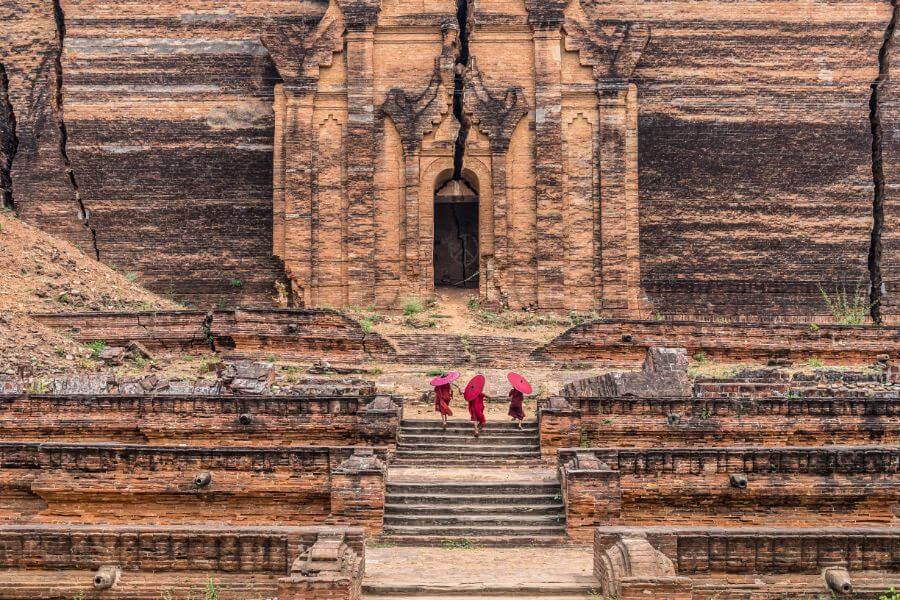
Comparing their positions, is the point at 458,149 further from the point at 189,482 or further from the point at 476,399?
the point at 189,482

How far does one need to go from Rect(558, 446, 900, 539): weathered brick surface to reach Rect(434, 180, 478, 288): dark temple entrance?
46.3ft

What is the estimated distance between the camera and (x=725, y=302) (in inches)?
945

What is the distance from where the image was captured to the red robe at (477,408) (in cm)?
1382

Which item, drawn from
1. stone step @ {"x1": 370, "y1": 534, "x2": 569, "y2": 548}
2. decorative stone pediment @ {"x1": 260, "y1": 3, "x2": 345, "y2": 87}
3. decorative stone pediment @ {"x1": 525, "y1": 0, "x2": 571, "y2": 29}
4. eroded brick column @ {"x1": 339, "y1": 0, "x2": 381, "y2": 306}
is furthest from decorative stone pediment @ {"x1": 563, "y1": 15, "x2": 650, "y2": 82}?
stone step @ {"x1": 370, "y1": 534, "x2": 569, "y2": 548}

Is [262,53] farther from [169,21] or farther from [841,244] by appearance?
[841,244]

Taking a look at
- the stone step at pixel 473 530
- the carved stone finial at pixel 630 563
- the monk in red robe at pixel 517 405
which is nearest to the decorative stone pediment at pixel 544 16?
the monk in red robe at pixel 517 405

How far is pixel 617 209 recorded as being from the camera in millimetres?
22656

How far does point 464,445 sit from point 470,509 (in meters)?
2.34

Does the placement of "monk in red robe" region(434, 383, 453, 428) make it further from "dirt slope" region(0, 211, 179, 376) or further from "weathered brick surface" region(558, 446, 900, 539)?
"dirt slope" region(0, 211, 179, 376)

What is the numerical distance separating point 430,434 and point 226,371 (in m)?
3.97

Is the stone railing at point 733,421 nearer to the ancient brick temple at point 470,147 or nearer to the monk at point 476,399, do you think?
the monk at point 476,399

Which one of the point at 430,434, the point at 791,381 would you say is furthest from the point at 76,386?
the point at 791,381

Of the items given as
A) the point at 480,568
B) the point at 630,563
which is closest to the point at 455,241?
the point at 480,568

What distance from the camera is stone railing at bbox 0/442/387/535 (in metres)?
11.5
